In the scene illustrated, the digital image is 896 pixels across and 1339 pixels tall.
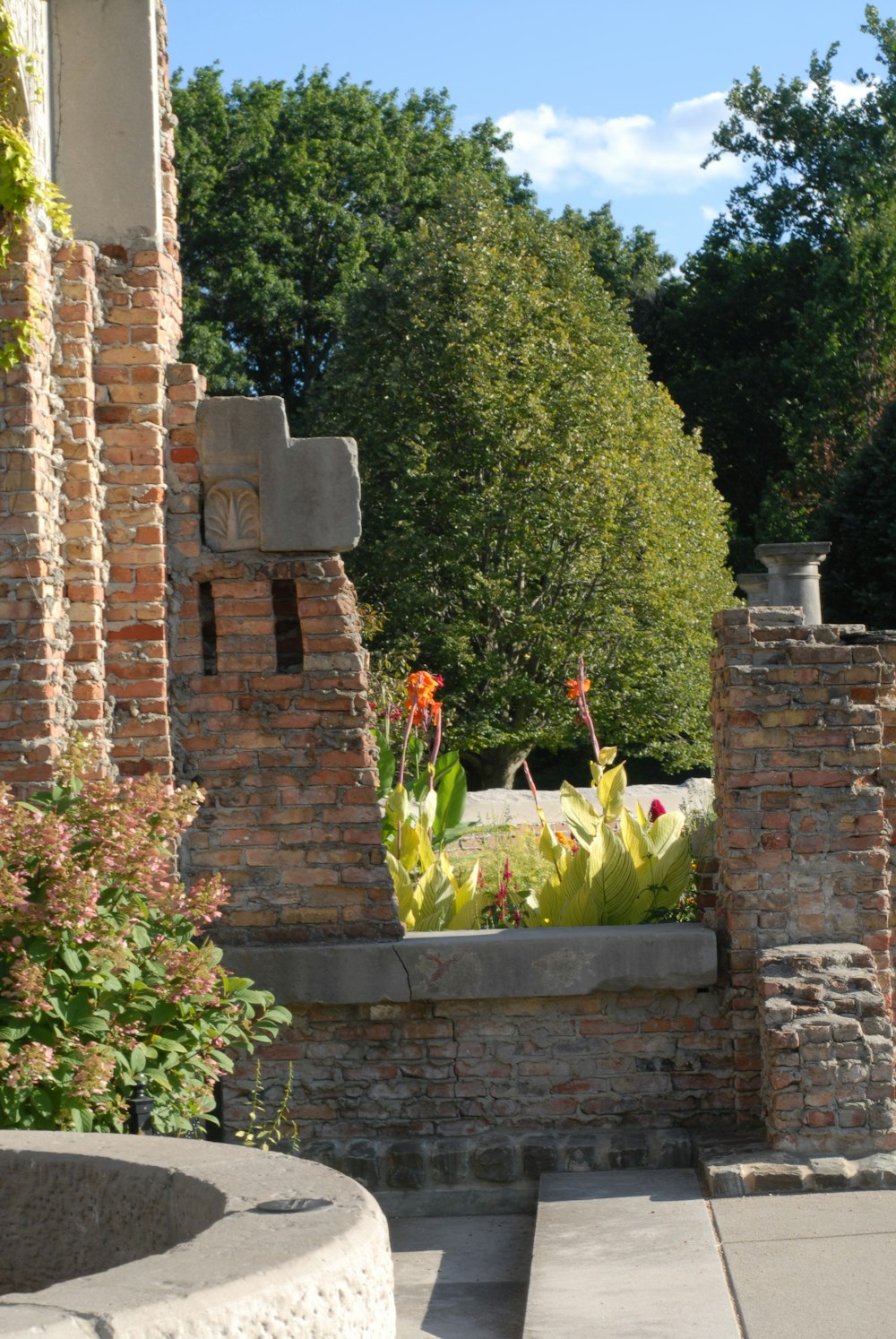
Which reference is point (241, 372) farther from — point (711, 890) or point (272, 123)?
point (711, 890)

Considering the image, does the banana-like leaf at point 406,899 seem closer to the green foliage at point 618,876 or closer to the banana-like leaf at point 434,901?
the banana-like leaf at point 434,901

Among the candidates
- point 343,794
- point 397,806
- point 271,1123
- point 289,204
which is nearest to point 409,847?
point 397,806

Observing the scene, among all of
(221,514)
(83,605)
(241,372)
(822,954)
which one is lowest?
(822,954)

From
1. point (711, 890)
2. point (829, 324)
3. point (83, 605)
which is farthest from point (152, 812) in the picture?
point (829, 324)

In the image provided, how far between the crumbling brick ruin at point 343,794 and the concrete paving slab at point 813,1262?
62 cm

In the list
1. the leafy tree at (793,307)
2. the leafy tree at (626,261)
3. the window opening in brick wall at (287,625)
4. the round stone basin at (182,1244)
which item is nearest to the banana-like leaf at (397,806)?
the window opening in brick wall at (287,625)

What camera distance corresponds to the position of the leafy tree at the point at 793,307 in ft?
84.2

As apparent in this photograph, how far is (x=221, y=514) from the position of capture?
5.32 m

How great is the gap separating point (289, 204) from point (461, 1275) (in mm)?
24181

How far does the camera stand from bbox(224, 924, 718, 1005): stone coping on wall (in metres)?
5.18

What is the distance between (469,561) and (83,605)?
14347 millimetres

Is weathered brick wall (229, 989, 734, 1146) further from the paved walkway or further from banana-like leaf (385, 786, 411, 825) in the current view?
banana-like leaf (385, 786, 411, 825)

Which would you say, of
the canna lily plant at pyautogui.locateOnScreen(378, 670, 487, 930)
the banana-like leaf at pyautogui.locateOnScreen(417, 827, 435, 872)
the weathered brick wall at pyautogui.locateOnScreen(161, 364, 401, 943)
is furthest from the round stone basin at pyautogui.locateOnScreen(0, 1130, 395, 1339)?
the banana-like leaf at pyautogui.locateOnScreen(417, 827, 435, 872)

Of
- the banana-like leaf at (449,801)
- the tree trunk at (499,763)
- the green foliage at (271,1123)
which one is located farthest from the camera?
the tree trunk at (499,763)
